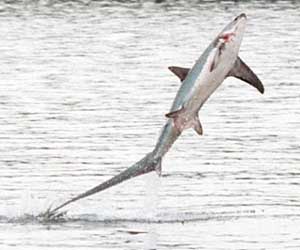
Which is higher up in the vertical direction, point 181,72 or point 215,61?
point 215,61

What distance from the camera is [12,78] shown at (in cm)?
4566

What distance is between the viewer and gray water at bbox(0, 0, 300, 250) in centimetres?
2162

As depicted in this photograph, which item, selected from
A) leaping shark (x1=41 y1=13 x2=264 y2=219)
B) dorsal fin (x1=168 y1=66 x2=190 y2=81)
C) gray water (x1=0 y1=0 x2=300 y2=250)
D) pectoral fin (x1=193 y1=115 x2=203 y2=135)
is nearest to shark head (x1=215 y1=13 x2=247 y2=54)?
leaping shark (x1=41 y1=13 x2=264 y2=219)

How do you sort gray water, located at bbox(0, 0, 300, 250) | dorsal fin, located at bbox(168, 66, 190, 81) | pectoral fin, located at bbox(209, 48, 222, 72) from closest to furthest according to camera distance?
pectoral fin, located at bbox(209, 48, 222, 72), dorsal fin, located at bbox(168, 66, 190, 81), gray water, located at bbox(0, 0, 300, 250)

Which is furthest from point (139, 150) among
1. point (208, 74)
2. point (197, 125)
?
→ point (208, 74)

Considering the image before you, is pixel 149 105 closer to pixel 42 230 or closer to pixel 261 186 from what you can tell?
pixel 261 186

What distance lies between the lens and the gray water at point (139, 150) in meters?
21.6

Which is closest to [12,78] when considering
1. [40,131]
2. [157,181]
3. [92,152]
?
[40,131]

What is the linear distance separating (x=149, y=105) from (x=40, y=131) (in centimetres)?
533

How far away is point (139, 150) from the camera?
29.9 meters

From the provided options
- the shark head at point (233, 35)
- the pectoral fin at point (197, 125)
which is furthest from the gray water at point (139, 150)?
the shark head at point (233, 35)

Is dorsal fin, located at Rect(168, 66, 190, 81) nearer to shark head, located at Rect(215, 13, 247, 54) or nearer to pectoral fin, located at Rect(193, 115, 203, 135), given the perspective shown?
pectoral fin, located at Rect(193, 115, 203, 135)

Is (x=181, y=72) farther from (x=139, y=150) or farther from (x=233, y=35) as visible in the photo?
(x=139, y=150)

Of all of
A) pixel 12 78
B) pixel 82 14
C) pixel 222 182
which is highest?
pixel 222 182
